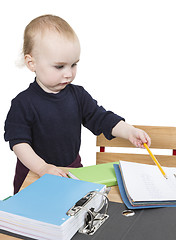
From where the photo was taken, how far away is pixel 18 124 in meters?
1.46

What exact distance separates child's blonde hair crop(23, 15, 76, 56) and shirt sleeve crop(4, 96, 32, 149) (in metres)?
0.24

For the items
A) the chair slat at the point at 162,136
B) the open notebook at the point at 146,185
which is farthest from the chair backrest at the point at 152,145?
the open notebook at the point at 146,185

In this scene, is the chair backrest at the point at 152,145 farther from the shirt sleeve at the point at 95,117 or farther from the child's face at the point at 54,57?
the child's face at the point at 54,57

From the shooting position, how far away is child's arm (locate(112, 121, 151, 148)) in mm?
1468

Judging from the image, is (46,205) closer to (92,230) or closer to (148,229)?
(92,230)

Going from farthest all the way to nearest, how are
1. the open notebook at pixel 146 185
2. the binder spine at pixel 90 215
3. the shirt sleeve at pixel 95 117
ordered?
1. the shirt sleeve at pixel 95 117
2. the open notebook at pixel 146 185
3. the binder spine at pixel 90 215

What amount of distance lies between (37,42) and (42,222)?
0.76 meters

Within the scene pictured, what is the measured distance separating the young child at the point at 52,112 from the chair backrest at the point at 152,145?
0.50 feet

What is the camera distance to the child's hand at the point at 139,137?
1461mm

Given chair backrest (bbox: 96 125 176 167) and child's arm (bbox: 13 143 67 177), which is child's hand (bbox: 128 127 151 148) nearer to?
chair backrest (bbox: 96 125 176 167)

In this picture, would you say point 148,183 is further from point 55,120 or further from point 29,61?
point 29,61

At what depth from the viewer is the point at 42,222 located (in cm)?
93

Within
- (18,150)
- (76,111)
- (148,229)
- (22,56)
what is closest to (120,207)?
(148,229)

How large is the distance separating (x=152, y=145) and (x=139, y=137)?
333 mm
